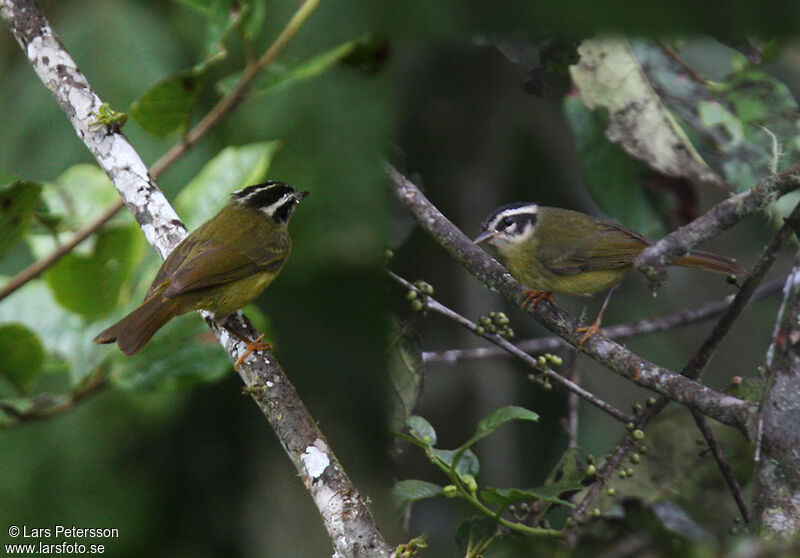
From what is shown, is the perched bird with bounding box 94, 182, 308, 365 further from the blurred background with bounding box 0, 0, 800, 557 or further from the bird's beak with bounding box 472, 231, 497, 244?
the bird's beak with bounding box 472, 231, 497, 244

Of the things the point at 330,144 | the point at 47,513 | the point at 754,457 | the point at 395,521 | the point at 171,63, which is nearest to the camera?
the point at 754,457

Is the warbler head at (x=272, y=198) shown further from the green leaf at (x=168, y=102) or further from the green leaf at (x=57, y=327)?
the green leaf at (x=57, y=327)

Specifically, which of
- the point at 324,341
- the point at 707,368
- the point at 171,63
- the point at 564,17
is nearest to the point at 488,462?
the point at 707,368

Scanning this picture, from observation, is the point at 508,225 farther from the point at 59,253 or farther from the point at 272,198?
the point at 59,253

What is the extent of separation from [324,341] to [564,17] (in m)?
0.82

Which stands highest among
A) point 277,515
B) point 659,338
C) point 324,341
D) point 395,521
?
point 659,338

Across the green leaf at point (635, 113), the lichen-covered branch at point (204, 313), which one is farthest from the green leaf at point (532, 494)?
the green leaf at point (635, 113)

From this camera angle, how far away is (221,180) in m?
1.13

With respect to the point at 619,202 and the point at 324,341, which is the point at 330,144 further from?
the point at 619,202

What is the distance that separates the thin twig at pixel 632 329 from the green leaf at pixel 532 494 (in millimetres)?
102

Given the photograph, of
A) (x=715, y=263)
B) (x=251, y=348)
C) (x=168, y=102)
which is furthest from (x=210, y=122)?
(x=715, y=263)

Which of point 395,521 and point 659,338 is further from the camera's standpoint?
point 395,521

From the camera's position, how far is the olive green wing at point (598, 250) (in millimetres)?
728

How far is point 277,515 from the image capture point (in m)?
1.55
